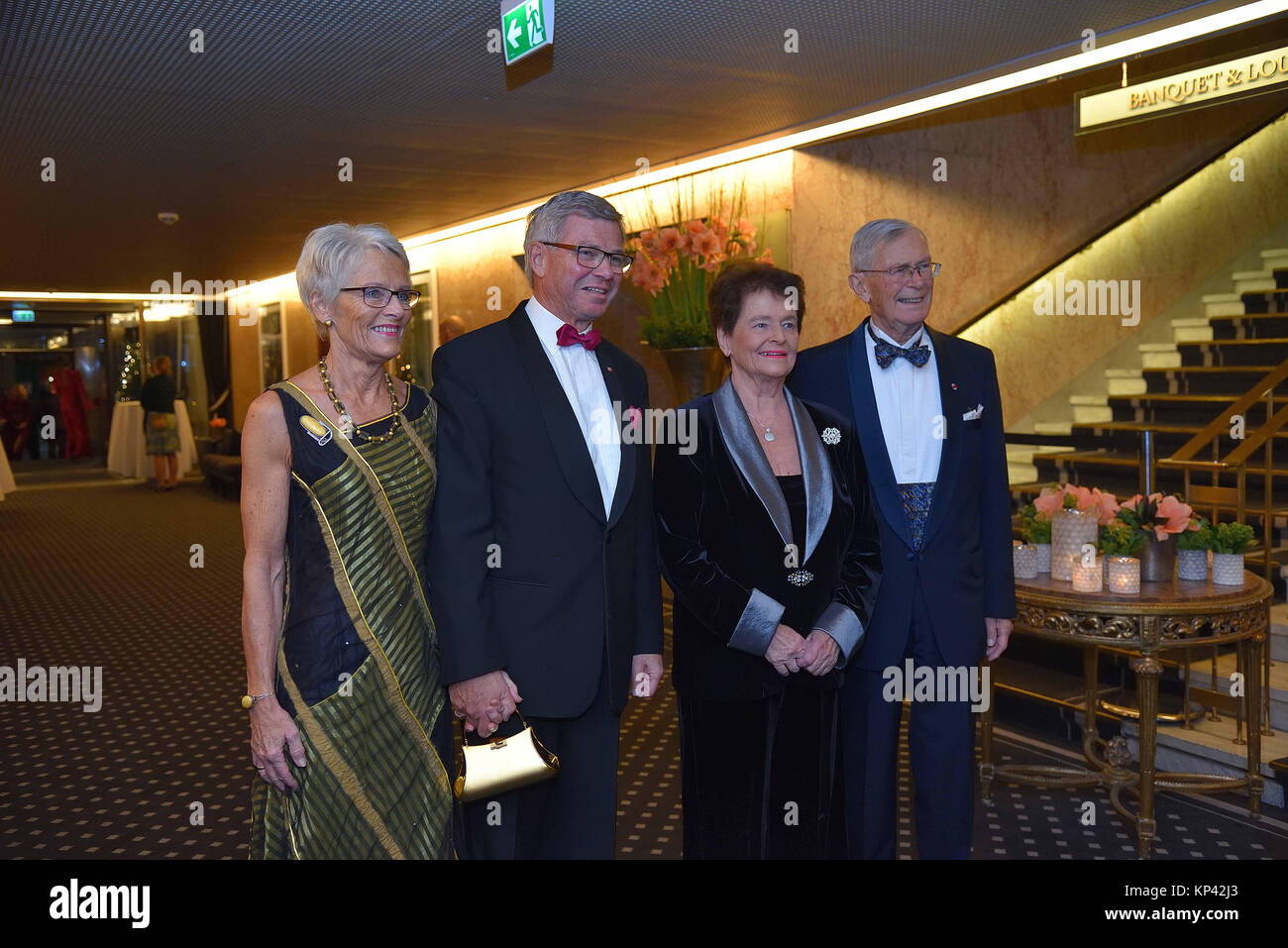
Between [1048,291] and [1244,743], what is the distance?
506 cm

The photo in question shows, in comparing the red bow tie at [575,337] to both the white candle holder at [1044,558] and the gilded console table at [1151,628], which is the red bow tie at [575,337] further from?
the white candle holder at [1044,558]

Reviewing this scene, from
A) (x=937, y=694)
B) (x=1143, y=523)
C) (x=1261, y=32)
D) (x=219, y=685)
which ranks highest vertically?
(x=1261, y=32)

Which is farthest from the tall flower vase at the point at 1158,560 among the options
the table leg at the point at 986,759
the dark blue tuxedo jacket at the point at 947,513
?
the dark blue tuxedo jacket at the point at 947,513

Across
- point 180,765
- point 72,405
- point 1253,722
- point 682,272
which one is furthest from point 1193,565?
point 72,405

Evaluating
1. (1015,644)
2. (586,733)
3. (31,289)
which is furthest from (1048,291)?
(31,289)

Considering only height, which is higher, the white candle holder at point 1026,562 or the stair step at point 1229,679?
the white candle holder at point 1026,562

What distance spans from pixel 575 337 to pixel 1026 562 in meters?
2.18

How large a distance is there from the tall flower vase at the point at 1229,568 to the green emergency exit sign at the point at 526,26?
10.1ft

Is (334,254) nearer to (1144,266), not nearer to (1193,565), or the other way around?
(1193,565)

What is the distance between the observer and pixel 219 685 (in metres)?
5.79

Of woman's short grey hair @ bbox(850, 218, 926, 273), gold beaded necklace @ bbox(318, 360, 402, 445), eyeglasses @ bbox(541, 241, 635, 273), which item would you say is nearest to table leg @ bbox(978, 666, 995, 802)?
woman's short grey hair @ bbox(850, 218, 926, 273)

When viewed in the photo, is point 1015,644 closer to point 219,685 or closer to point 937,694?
point 937,694

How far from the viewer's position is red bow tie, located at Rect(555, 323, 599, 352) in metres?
2.37

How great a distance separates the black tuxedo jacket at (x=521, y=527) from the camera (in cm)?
224
